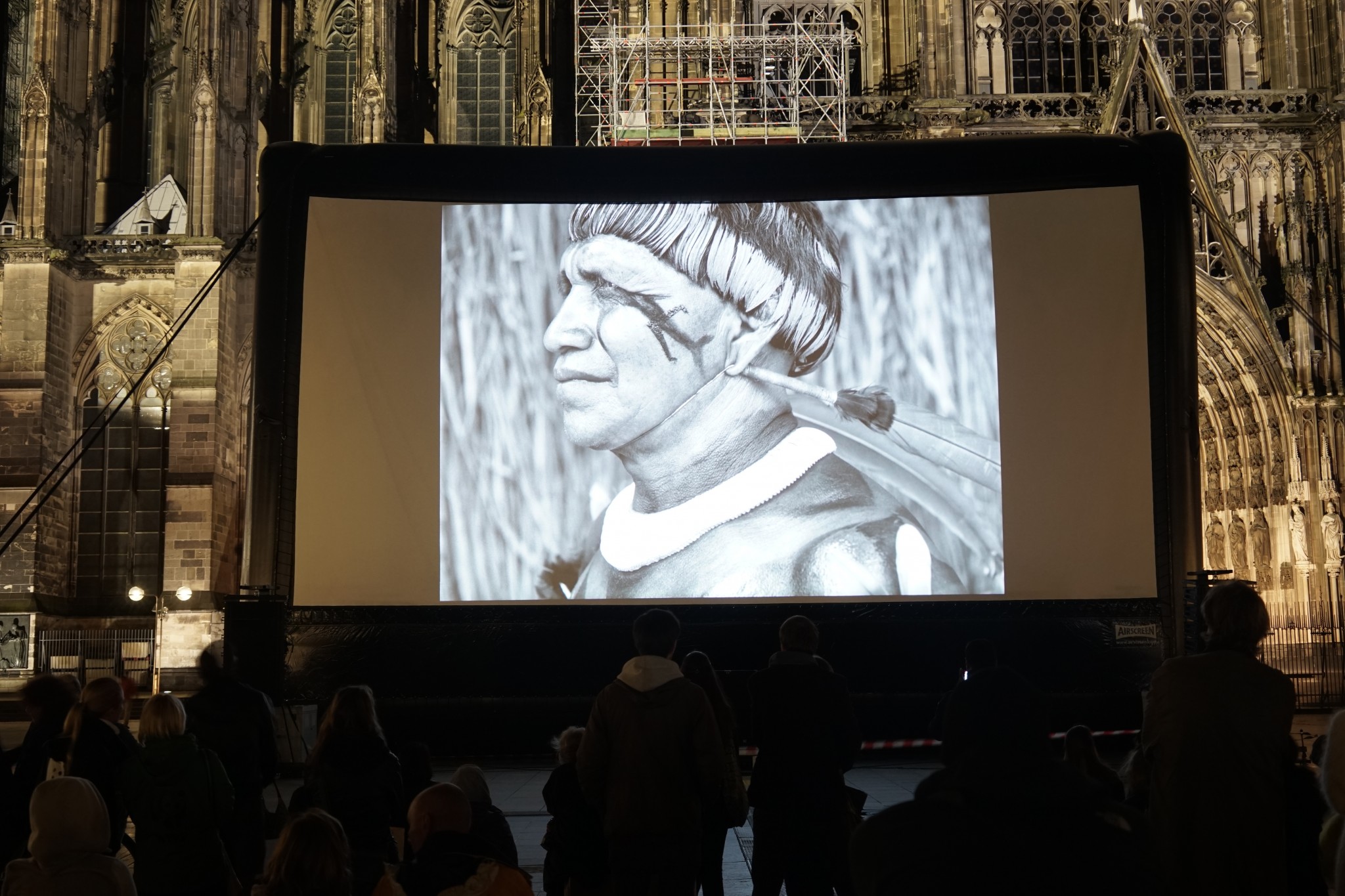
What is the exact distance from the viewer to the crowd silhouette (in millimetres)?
2555

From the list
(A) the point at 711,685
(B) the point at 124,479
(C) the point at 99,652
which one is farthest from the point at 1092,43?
(A) the point at 711,685

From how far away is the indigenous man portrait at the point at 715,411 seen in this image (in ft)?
33.6

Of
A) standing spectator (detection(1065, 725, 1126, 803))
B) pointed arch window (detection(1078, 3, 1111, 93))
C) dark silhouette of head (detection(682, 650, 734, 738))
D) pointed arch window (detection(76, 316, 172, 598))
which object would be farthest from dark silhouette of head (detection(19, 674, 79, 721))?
pointed arch window (detection(1078, 3, 1111, 93))

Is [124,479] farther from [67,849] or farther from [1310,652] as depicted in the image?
[67,849]

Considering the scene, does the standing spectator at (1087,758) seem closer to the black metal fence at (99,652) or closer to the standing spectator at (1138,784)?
the standing spectator at (1138,784)

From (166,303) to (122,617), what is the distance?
19.5ft

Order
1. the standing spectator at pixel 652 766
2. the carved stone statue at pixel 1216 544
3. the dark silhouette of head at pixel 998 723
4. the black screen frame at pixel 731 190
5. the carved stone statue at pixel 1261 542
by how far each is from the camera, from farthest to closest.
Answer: the carved stone statue at pixel 1216 544
the carved stone statue at pixel 1261 542
the black screen frame at pixel 731 190
the standing spectator at pixel 652 766
the dark silhouette of head at pixel 998 723

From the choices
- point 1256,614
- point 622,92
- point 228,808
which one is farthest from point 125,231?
point 1256,614

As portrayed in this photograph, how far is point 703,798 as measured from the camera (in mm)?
5348

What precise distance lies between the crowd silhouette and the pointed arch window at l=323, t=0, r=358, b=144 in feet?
78.5

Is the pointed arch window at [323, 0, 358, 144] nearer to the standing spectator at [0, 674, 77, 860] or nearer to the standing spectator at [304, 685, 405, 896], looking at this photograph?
the standing spectator at [0, 674, 77, 860]

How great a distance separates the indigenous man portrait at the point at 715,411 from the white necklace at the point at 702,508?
0.04ft

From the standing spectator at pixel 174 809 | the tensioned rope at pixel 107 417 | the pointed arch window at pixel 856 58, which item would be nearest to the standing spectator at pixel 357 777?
the standing spectator at pixel 174 809

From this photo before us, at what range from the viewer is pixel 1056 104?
82.7 ft
